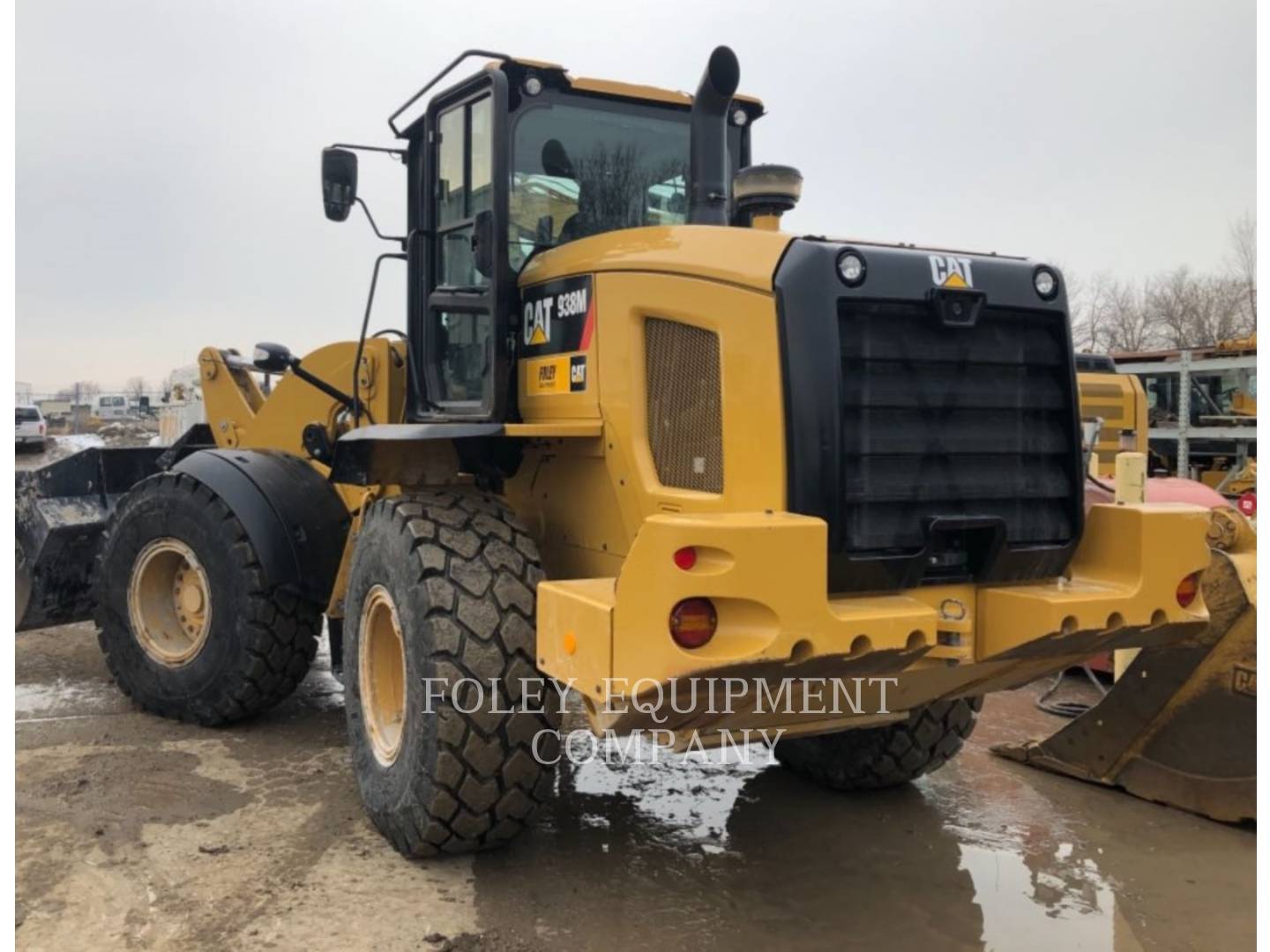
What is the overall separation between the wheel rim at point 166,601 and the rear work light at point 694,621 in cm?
350

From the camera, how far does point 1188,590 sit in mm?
3848

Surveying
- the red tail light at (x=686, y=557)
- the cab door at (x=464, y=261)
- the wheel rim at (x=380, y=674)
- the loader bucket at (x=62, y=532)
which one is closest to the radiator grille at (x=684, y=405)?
the red tail light at (x=686, y=557)

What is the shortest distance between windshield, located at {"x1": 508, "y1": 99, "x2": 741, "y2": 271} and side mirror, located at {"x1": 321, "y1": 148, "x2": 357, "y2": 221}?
861 millimetres

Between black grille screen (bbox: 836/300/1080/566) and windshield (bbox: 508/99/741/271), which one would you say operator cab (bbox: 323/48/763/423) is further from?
black grille screen (bbox: 836/300/1080/566)

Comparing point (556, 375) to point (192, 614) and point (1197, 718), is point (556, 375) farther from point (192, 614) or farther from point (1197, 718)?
point (1197, 718)

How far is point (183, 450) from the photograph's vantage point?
713 cm

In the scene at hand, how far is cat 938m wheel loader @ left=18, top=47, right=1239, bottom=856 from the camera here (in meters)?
3.24

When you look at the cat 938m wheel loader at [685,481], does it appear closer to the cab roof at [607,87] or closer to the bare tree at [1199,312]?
the cab roof at [607,87]

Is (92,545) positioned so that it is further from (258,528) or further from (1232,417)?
(1232,417)

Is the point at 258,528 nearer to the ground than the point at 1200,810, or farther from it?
farther from it

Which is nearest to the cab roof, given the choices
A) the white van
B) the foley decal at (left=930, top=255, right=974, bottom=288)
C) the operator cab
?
the operator cab

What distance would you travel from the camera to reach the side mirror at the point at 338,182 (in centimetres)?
487

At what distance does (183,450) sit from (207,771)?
9.12 ft


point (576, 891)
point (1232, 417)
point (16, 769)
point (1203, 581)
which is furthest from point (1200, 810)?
point (1232, 417)
